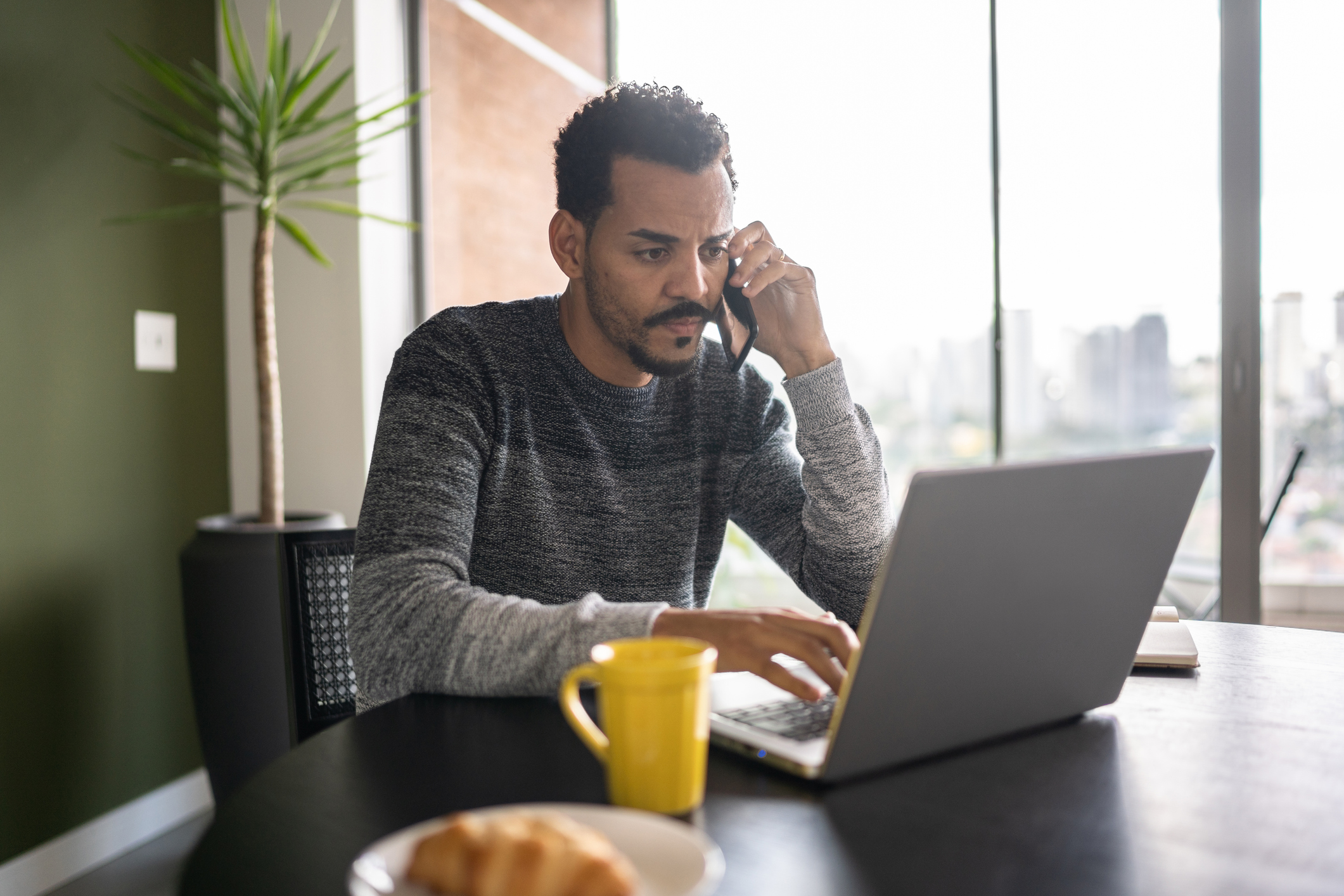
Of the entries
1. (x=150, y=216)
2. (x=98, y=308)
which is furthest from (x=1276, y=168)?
(x=98, y=308)

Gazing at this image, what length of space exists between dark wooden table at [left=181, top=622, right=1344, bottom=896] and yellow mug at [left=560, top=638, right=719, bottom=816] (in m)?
0.04

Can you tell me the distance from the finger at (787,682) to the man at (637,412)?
420mm

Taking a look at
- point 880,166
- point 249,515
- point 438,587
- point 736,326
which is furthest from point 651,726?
point 880,166

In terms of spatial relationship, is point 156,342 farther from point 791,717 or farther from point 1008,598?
point 1008,598

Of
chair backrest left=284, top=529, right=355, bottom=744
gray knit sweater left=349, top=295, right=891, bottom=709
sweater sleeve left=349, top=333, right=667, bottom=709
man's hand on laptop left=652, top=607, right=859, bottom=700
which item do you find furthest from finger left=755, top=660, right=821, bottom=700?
chair backrest left=284, top=529, right=355, bottom=744

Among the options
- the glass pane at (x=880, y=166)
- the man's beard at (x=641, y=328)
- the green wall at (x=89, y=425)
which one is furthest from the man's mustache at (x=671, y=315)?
the green wall at (x=89, y=425)

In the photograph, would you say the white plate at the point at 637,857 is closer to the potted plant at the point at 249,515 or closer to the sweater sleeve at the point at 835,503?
the sweater sleeve at the point at 835,503

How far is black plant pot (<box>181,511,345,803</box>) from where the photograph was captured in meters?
2.13

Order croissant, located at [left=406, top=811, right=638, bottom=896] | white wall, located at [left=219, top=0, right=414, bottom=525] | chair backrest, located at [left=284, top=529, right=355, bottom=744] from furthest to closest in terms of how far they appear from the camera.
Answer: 1. white wall, located at [left=219, top=0, right=414, bottom=525]
2. chair backrest, located at [left=284, top=529, right=355, bottom=744]
3. croissant, located at [left=406, top=811, right=638, bottom=896]

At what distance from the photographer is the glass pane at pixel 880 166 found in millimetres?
2744

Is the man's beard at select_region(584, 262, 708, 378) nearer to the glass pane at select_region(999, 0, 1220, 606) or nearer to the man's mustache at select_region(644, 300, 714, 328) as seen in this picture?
the man's mustache at select_region(644, 300, 714, 328)

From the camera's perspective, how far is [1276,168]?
2385 mm

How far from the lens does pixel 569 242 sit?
151 centimetres

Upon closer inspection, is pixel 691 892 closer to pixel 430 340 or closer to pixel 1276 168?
pixel 430 340
